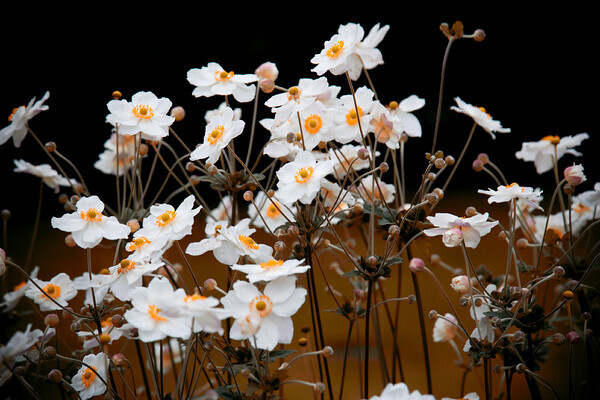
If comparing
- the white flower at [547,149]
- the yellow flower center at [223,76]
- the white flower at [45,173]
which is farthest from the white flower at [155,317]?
the white flower at [547,149]

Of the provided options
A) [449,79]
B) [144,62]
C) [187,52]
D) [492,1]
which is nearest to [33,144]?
[144,62]

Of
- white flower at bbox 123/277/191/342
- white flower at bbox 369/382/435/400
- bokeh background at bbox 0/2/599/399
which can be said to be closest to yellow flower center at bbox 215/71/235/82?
white flower at bbox 123/277/191/342

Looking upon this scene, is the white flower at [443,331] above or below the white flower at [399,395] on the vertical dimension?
above

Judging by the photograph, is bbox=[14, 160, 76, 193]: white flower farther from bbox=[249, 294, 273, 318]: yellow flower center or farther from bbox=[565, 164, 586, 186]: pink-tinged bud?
bbox=[565, 164, 586, 186]: pink-tinged bud

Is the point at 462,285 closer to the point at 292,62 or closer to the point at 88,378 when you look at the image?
the point at 88,378

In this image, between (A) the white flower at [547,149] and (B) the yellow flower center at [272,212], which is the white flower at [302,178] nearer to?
(B) the yellow flower center at [272,212]

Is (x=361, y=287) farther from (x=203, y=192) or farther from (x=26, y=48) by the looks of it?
(x=26, y=48)
